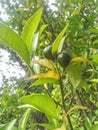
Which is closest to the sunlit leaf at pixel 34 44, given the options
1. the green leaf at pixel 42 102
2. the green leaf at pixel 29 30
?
the green leaf at pixel 29 30

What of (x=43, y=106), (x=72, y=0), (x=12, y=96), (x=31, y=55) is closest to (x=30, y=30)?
(x=31, y=55)

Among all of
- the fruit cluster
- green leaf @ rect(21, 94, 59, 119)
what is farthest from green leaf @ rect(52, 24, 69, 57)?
green leaf @ rect(21, 94, 59, 119)

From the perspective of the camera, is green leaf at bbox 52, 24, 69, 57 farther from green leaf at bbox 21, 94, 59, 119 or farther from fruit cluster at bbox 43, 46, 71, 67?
green leaf at bbox 21, 94, 59, 119

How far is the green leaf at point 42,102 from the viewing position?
0.87 m

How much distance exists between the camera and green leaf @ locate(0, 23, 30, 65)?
0.87m

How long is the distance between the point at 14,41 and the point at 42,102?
175mm

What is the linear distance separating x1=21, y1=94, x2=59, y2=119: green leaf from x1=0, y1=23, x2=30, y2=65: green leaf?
0.32 ft

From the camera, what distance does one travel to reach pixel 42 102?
89cm

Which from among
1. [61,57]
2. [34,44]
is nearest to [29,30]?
[34,44]

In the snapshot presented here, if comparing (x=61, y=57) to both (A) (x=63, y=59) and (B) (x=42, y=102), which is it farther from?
(B) (x=42, y=102)

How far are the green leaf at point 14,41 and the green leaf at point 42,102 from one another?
10 centimetres

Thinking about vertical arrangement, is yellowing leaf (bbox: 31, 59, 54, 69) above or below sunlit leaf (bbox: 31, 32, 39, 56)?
below

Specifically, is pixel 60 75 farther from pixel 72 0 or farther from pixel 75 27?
pixel 72 0

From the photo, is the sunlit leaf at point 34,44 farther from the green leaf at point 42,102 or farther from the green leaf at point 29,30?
the green leaf at point 42,102
